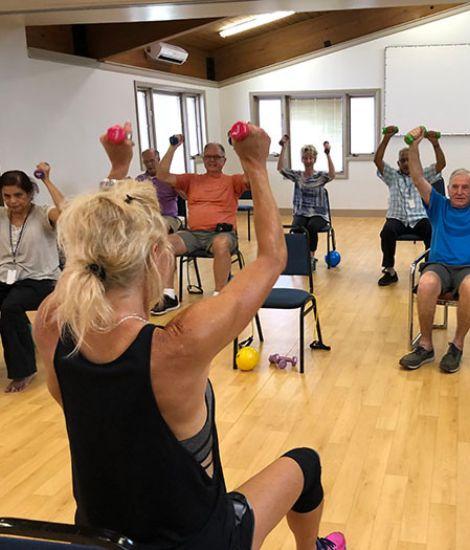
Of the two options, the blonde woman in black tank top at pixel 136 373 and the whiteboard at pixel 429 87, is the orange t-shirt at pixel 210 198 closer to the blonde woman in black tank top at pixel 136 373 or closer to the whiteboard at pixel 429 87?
the blonde woman in black tank top at pixel 136 373

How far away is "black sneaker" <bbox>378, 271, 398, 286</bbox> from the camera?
5281 mm

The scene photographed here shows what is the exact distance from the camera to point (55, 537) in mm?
991

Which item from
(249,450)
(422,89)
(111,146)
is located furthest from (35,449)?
(422,89)

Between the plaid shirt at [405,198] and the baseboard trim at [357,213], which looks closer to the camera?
the plaid shirt at [405,198]

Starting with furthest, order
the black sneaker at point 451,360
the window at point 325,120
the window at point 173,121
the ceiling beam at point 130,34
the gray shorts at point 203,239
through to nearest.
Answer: the window at point 325,120 → the window at point 173,121 → the ceiling beam at point 130,34 → the gray shorts at point 203,239 → the black sneaker at point 451,360

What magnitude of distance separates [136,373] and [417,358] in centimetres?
265

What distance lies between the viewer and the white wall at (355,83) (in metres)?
8.37

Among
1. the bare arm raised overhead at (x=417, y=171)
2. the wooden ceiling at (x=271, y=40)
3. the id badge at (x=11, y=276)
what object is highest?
the wooden ceiling at (x=271, y=40)

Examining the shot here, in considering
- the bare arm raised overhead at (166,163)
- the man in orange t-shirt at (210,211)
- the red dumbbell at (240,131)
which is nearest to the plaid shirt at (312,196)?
the man in orange t-shirt at (210,211)

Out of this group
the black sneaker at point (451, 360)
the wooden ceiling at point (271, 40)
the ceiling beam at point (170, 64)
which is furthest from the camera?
the wooden ceiling at point (271, 40)

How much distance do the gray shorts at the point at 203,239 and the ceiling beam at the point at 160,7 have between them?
1610 millimetres

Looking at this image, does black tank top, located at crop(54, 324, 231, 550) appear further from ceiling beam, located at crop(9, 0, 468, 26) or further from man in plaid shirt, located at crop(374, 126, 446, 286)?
man in plaid shirt, located at crop(374, 126, 446, 286)

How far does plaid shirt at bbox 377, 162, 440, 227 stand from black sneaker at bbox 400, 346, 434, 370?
7.10ft

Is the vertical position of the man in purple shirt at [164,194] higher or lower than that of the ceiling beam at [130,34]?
lower
